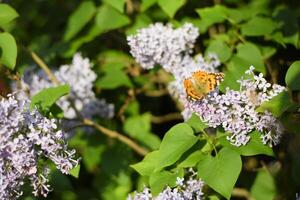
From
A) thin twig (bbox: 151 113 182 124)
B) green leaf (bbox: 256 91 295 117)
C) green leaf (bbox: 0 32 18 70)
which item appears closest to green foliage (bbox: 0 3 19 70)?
green leaf (bbox: 0 32 18 70)

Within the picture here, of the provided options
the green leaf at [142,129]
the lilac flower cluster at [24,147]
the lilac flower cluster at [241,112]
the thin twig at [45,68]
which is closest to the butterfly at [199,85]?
the lilac flower cluster at [241,112]

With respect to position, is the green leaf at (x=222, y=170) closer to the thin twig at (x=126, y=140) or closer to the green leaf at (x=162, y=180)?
the green leaf at (x=162, y=180)

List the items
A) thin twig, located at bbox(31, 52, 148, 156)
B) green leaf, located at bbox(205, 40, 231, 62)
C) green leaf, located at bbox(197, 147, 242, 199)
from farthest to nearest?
thin twig, located at bbox(31, 52, 148, 156)
green leaf, located at bbox(205, 40, 231, 62)
green leaf, located at bbox(197, 147, 242, 199)

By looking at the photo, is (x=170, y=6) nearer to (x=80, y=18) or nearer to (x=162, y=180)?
(x=80, y=18)

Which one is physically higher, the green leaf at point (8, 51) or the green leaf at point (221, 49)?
the green leaf at point (8, 51)

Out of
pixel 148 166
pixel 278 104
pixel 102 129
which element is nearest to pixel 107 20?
pixel 102 129

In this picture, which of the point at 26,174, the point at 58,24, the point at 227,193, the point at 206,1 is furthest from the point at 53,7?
the point at 227,193

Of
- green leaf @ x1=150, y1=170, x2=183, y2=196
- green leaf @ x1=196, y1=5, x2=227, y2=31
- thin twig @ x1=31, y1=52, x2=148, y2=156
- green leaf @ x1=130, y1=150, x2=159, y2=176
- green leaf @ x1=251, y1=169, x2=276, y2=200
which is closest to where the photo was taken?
green leaf @ x1=150, y1=170, x2=183, y2=196

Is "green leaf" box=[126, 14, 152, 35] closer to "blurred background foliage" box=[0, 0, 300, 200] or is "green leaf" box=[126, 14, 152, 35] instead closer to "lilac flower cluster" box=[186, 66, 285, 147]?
"blurred background foliage" box=[0, 0, 300, 200]
